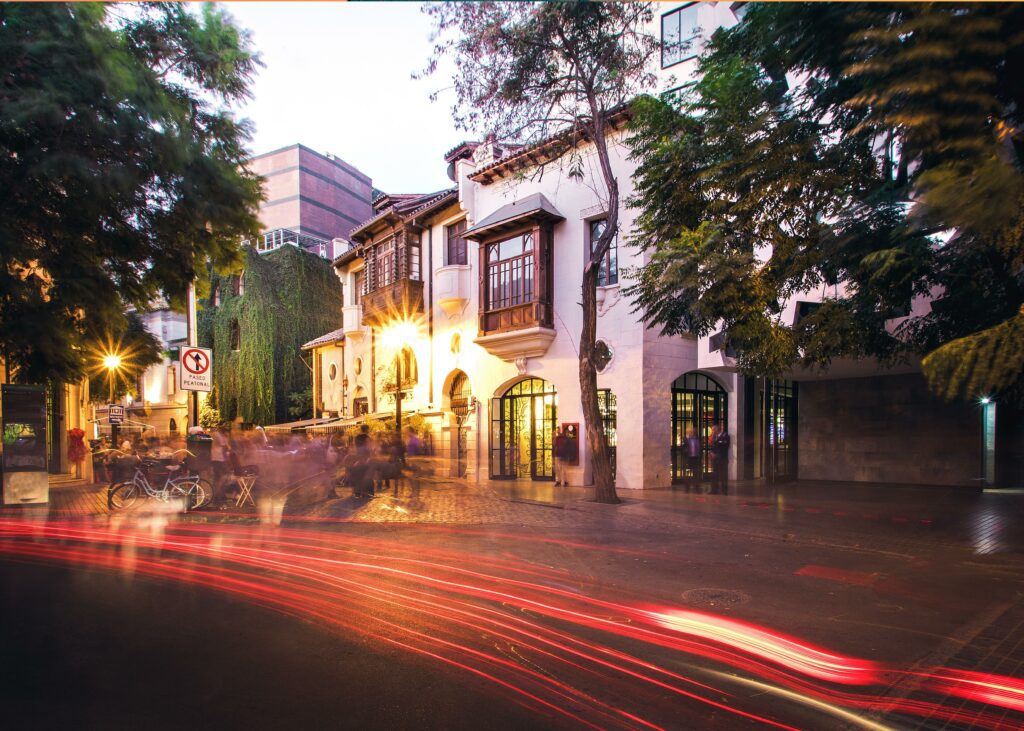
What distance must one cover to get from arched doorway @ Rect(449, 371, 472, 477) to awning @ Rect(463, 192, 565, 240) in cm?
523

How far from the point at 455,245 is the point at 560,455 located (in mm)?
9324

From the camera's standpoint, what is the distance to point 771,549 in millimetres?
9156

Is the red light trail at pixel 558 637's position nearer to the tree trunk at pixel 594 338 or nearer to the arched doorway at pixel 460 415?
the tree trunk at pixel 594 338

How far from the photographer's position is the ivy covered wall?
3136cm

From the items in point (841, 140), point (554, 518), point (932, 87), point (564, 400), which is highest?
point (841, 140)

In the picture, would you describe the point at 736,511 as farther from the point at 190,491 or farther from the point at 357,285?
the point at 357,285

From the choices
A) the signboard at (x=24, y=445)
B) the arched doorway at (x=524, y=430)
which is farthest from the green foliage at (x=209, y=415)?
the signboard at (x=24, y=445)

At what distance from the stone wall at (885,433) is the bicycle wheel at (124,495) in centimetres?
1901

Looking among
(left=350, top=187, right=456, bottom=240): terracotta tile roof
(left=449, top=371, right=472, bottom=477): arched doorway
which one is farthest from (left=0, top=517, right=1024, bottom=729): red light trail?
(left=350, top=187, right=456, bottom=240): terracotta tile roof

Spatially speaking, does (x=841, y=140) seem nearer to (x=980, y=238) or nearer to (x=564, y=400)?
(x=980, y=238)

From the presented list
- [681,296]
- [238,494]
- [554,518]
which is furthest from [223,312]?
[681,296]

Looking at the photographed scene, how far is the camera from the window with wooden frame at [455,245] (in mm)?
22250

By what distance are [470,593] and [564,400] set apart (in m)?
12.0

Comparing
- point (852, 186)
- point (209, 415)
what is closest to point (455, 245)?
point (852, 186)
